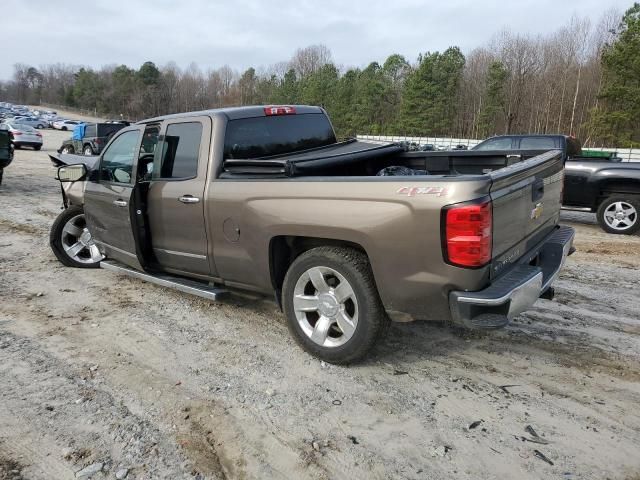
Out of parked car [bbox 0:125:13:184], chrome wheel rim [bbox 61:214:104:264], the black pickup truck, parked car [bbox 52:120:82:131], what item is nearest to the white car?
parked car [bbox 52:120:82:131]

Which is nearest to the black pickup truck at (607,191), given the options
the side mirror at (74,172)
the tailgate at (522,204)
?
the tailgate at (522,204)

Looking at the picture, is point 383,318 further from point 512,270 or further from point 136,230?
point 136,230

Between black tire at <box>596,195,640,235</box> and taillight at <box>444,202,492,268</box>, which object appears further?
black tire at <box>596,195,640,235</box>

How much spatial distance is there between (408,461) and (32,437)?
211 centimetres

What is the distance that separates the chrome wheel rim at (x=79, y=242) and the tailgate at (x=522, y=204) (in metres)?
5.00

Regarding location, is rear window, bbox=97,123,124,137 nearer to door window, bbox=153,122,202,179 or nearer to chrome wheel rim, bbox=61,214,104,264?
chrome wheel rim, bbox=61,214,104,264

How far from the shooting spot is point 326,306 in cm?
352

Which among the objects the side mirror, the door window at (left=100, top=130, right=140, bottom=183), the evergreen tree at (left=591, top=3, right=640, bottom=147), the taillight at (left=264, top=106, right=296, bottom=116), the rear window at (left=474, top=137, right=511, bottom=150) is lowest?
the side mirror

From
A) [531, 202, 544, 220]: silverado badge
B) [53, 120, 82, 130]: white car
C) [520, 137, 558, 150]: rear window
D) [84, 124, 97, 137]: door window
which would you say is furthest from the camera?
[53, 120, 82, 130]: white car

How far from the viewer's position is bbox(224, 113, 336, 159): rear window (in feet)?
13.8

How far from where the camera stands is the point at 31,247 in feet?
22.9

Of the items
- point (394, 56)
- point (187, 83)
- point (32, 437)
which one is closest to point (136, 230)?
point (32, 437)

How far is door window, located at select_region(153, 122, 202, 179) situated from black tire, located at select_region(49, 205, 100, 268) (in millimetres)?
2170

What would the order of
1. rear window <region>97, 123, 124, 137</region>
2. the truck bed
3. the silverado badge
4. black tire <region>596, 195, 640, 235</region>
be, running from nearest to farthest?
the silverado badge, the truck bed, black tire <region>596, 195, 640, 235</region>, rear window <region>97, 123, 124, 137</region>
